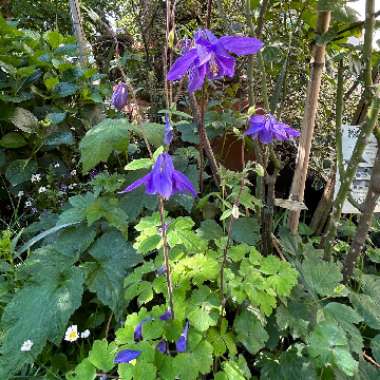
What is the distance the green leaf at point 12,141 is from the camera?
2019 millimetres

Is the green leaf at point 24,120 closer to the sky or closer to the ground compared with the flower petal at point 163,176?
closer to the ground

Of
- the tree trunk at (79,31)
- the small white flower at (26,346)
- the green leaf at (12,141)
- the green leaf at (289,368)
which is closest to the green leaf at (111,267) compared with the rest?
the small white flower at (26,346)

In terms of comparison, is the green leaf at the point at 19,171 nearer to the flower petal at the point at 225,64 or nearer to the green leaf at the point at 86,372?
the green leaf at the point at 86,372

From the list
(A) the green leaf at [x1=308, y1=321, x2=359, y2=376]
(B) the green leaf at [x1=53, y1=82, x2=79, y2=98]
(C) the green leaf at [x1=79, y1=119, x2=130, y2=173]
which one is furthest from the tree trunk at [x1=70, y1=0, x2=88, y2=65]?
(A) the green leaf at [x1=308, y1=321, x2=359, y2=376]

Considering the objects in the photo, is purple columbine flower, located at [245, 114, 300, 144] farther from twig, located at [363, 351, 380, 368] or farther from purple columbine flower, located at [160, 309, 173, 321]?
twig, located at [363, 351, 380, 368]

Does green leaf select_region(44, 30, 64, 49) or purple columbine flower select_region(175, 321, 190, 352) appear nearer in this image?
purple columbine flower select_region(175, 321, 190, 352)

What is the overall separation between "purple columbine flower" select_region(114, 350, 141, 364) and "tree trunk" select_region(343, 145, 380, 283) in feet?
2.52

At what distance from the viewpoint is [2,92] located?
212 centimetres

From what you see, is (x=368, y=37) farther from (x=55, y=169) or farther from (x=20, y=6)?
(x=20, y=6)

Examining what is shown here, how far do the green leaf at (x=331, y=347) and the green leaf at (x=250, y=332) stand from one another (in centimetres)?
12

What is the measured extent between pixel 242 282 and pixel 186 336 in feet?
0.60

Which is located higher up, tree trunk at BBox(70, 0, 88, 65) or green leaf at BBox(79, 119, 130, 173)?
tree trunk at BBox(70, 0, 88, 65)

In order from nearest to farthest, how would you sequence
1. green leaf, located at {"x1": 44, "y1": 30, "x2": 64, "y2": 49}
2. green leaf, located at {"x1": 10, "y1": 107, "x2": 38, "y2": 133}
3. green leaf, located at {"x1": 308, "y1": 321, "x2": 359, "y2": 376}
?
green leaf, located at {"x1": 308, "y1": 321, "x2": 359, "y2": 376} < green leaf, located at {"x1": 10, "y1": 107, "x2": 38, "y2": 133} < green leaf, located at {"x1": 44, "y1": 30, "x2": 64, "y2": 49}

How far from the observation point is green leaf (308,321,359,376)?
0.92 m
